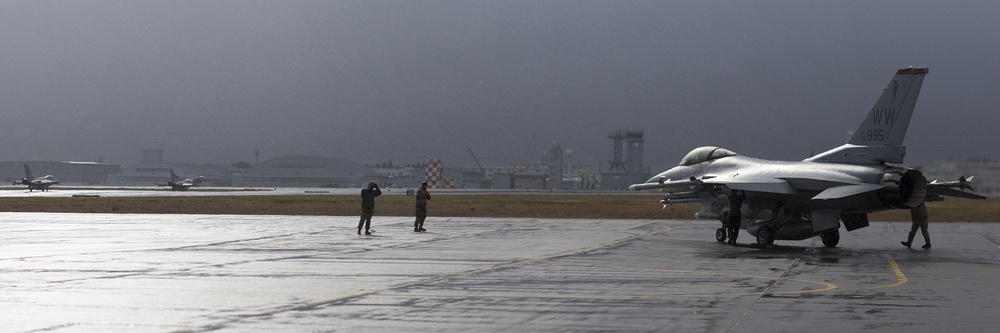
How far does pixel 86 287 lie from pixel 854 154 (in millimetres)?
20569

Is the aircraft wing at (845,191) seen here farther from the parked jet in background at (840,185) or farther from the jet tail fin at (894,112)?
the jet tail fin at (894,112)

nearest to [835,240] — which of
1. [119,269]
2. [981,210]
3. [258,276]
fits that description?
Answer: [258,276]

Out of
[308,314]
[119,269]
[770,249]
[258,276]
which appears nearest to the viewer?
[308,314]

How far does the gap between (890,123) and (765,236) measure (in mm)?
4643

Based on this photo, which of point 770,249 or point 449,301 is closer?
point 449,301

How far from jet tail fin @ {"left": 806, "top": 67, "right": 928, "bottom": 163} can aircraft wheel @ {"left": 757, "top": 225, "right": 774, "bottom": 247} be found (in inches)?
117

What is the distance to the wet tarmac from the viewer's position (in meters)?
11.5

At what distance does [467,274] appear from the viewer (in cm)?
1789

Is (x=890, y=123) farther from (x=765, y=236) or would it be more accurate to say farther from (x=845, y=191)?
(x=765, y=236)

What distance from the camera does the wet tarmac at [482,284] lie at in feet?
37.8

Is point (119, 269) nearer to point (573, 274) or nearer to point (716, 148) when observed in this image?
point (573, 274)

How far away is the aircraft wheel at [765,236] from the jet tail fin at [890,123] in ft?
9.73

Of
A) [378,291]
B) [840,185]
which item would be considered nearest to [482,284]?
[378,291]

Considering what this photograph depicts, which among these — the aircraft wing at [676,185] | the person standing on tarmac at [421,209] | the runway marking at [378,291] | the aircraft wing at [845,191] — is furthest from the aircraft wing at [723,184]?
the person standing on tarmac at [421,209]
